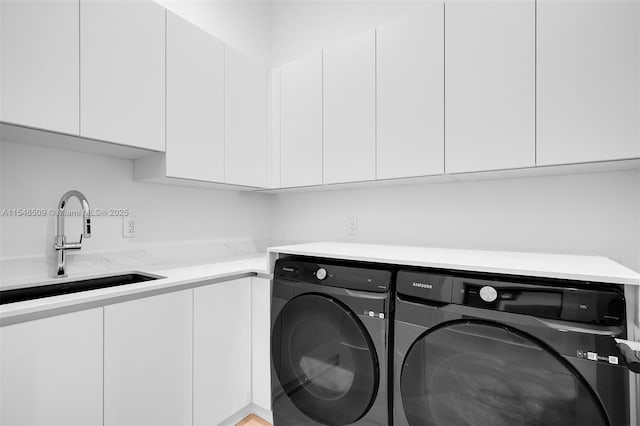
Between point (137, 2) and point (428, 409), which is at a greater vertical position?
point (137, 2)

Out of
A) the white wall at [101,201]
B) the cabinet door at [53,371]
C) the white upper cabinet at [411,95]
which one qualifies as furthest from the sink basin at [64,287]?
the white upper cabinet at [411,95]

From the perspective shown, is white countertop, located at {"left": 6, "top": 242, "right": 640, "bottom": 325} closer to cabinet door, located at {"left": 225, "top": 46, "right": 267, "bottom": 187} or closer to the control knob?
the control knob

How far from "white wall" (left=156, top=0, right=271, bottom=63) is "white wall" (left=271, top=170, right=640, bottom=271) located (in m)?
1.35

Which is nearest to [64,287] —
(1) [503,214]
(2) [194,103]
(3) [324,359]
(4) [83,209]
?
(4) [83,209]

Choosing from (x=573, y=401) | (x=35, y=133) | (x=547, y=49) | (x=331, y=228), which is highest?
(x=547, y=49)

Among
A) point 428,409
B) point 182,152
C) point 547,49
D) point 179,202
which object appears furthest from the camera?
point 179,202

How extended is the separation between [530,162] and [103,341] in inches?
74.8

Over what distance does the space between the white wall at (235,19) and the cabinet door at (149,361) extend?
1871 mm

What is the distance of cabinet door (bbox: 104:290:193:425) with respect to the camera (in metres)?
1.23

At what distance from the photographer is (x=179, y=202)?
209 cm

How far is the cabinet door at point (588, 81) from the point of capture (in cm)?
118

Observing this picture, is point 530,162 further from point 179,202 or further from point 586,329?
point 179,202

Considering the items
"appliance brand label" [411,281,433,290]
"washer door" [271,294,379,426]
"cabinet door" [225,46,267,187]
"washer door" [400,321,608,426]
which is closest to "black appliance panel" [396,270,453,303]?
"appliance brand label" [411,281,433,290]

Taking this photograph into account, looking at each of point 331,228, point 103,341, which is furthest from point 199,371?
point 331,228
